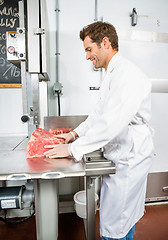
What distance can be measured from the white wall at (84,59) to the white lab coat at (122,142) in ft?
3.67

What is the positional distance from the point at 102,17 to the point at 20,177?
2.14 m

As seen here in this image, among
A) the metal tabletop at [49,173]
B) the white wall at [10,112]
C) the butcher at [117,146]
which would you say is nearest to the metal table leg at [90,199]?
the metal tabletop at [49,173]

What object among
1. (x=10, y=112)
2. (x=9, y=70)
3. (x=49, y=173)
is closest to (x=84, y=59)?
(x=9, y=70)

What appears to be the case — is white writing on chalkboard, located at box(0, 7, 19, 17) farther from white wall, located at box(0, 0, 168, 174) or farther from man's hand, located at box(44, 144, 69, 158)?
man's hand, located at box(44, 144, 69, 158)

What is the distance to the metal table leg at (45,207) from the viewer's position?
99cm

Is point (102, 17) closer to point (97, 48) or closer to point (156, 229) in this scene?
point (97, 48)

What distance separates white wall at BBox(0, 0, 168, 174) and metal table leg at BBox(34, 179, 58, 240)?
4.34 ft

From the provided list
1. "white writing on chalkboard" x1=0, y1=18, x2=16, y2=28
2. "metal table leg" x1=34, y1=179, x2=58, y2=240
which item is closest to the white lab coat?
"metal table leg" x1=34, y1=179, x2=58, y2=240

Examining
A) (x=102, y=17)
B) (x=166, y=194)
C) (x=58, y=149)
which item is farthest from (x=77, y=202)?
(x=102, y=17)

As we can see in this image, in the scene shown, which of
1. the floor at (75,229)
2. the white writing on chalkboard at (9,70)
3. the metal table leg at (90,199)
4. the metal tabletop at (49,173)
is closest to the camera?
the metal tabletop at (49,173)

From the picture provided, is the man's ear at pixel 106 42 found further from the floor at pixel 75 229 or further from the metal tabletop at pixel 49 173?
the floor at pixel 75 229

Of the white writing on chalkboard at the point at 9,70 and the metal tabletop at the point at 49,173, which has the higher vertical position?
the white writing on chalkboard at the point at 9,70

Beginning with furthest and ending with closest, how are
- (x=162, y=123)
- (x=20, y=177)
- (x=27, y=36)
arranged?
(x=162, y=123) < (x=27, y=36) < (x=20, y=177)

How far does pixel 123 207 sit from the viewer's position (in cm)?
101
